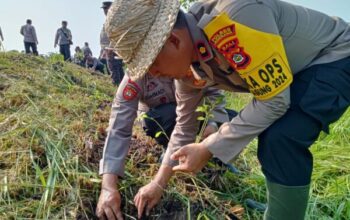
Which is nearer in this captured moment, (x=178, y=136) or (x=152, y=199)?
(x=152, y=199)

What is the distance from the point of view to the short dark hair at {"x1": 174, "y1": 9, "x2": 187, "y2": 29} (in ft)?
4.20

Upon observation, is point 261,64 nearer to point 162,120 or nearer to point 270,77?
point 270,77

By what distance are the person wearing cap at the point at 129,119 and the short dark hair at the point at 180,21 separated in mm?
581

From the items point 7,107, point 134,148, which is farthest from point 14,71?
point 134,148

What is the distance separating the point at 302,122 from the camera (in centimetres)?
125

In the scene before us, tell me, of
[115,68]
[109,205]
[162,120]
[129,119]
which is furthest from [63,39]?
[109,205]

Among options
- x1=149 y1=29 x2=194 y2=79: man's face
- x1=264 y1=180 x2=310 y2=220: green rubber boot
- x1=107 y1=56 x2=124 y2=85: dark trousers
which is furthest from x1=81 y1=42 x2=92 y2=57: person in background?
x1=264 y1=180 x2=310 y2=220: green rubber boot

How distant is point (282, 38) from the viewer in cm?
129

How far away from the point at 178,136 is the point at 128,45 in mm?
677

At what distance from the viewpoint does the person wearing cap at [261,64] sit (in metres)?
1.16

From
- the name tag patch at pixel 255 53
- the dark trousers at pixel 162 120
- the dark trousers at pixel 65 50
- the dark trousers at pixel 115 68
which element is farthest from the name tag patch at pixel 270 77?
the dark trousers at pixel 65 50

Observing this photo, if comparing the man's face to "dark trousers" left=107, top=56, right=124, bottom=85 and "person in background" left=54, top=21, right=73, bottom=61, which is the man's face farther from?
"person in background" left=54, top=21, right=73, bottom=61

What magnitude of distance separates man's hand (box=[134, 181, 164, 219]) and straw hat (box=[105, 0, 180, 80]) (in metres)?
0.58

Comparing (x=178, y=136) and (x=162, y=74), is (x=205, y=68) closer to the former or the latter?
(x=162, y=74)
